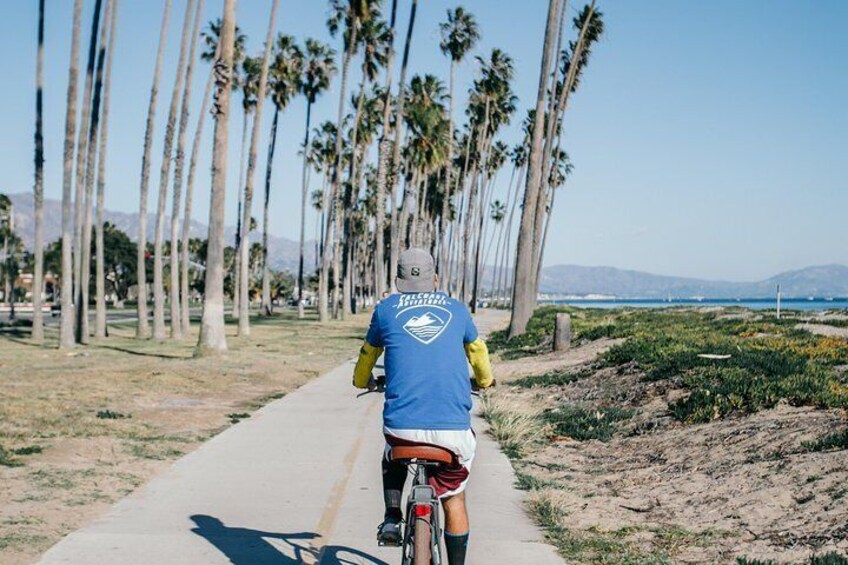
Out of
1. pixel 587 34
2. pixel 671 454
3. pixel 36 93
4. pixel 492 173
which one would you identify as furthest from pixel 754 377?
pixel 492 173

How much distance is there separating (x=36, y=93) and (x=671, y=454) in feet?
86.9

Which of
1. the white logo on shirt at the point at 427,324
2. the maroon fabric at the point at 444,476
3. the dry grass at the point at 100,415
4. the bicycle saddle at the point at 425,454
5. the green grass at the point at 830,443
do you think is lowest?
the dry grass at the point at 100,415

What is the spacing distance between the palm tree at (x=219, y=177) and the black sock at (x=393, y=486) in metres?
19.6

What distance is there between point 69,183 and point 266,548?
25507 mm

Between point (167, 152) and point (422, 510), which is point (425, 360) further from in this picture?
point (167, 152)

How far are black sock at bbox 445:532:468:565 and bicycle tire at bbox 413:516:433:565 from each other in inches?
13.1

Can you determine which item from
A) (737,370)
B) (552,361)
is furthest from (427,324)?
(552,361)

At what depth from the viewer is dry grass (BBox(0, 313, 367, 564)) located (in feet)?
26.8

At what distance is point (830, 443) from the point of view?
28.6ft

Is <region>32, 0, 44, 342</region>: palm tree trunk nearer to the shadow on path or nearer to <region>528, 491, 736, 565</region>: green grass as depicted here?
the shadow on path

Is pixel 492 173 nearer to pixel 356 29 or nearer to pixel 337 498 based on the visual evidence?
pixel 356 29

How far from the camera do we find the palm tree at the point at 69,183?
2878 centimetres

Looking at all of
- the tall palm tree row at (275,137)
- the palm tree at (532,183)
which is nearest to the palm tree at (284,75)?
the tall palm tree row at (275,137)

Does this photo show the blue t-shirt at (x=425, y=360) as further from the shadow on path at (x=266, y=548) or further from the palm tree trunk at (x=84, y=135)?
the palm tree trunk at (x=84, y=135)
